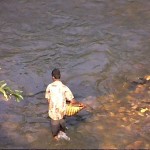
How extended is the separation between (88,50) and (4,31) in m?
3.27

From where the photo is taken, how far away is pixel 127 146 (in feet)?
26.7

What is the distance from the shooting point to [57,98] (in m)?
7.84

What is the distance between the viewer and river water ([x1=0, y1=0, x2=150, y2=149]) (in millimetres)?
8594

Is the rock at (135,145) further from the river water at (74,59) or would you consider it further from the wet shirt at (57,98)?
the wet shirt at (57,98)

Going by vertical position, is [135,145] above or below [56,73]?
below

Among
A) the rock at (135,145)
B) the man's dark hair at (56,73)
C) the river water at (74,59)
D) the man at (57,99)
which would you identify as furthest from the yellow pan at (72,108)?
the rock at (135,145)

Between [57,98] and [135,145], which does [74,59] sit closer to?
[57,98]

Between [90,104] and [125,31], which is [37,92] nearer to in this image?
[90,104]

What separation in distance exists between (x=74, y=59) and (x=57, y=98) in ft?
14.0

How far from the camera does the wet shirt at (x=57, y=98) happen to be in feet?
25.7

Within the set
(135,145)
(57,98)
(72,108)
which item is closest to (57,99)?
(57,98)

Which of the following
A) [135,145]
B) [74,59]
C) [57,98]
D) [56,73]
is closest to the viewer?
[56,73]

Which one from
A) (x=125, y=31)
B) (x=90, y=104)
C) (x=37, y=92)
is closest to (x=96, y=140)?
(x=90, y=104)

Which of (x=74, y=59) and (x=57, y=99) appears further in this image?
(x=74, y=59)
